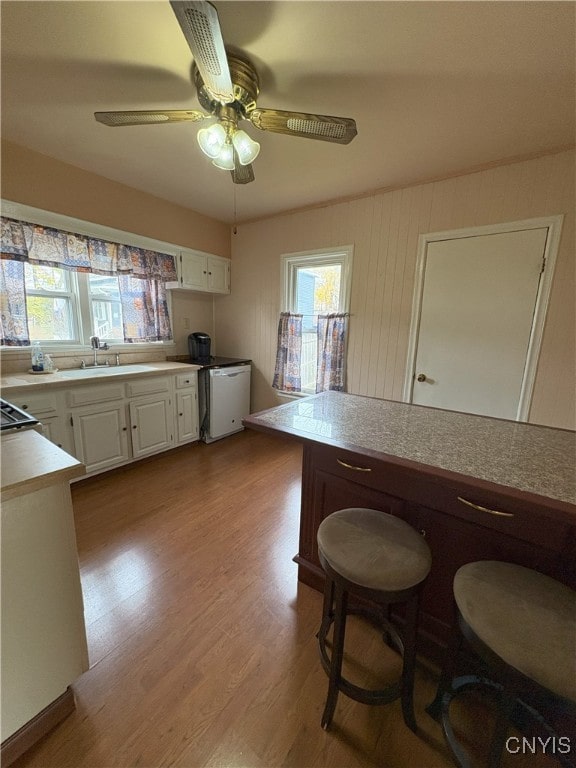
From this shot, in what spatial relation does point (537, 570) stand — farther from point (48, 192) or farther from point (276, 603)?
point (48, 192)

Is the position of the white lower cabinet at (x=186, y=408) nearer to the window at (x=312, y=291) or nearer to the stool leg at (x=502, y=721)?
the window at (x=312, y=291)

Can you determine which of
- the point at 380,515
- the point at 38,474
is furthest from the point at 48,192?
the point at 380,515

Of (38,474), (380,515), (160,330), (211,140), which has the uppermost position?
(211,140)

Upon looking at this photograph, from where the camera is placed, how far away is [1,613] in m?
0.86

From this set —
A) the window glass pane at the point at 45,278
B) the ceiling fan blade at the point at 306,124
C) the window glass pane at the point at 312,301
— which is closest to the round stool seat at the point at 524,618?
the ceiling fan blade at the point at 306,124

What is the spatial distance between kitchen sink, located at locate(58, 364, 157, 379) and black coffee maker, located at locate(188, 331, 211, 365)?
2.45 feet

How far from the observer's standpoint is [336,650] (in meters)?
1.00

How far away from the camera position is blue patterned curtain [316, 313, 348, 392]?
312 centimetres

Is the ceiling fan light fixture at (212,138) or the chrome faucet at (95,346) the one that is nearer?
the ceiling fan light fixture at (212,138)

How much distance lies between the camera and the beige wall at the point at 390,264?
83.4 inches

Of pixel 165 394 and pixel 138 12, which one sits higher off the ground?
pixel 138 12

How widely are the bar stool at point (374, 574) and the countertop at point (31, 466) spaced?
0.87 metres

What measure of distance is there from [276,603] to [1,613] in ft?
3.57

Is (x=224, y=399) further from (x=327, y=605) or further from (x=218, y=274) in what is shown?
(x=327, y=605)
